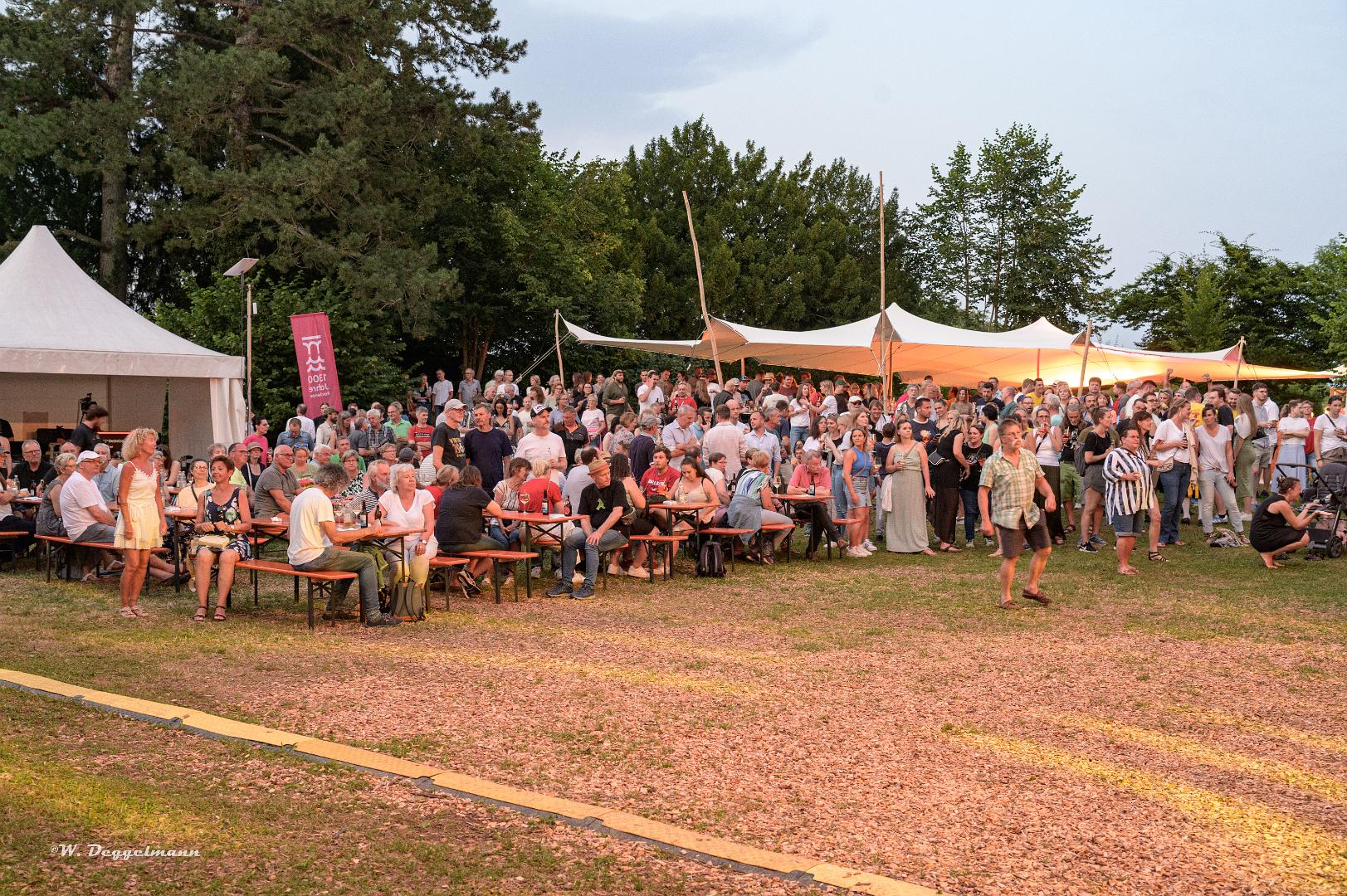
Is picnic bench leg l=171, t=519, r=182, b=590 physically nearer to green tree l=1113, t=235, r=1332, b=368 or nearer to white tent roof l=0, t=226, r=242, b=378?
white tent roof l=0, t=226, r=242, b=378

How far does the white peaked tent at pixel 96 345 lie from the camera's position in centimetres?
1619

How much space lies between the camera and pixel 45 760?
5.02 m

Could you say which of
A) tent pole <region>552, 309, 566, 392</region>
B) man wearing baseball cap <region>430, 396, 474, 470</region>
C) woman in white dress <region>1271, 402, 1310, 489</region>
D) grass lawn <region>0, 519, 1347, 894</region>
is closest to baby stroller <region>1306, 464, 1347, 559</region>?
grass lawn <region>0, 519, 1347, 894</region>

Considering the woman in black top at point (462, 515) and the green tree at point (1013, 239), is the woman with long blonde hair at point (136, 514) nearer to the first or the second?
the woman in black top at point (462, 515)

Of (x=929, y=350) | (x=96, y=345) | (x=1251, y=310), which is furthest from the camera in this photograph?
(x=1251, y=310)

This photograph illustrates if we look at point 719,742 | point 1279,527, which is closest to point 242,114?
point 1279,527

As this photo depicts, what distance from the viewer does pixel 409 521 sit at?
8.91 meters

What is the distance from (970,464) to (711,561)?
3.53 m

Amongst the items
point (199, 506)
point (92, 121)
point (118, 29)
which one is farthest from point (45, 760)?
point (118, 29)

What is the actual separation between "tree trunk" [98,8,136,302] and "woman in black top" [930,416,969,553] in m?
20.0

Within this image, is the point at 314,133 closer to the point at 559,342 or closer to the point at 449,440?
the point at 559,342

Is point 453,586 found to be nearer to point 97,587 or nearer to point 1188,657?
point 97,587

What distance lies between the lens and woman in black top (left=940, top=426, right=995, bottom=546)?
42.8 ft

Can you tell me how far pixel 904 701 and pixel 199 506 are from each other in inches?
243
